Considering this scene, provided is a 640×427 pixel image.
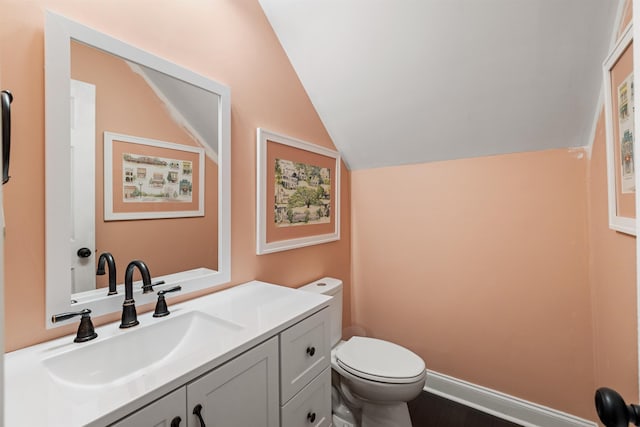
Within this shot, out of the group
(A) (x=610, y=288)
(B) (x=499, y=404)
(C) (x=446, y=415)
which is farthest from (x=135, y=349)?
(B) (x=499, y=404)

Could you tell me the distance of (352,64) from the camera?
1.64 meters

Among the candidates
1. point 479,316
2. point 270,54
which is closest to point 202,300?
point 270,54

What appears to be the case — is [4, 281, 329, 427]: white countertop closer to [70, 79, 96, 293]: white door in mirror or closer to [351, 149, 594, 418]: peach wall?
[70, 79, 96, 293]: white door in mirror

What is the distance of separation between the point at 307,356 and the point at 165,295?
615 millimetres

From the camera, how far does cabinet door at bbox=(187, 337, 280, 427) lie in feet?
2.47

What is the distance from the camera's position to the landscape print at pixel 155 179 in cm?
110

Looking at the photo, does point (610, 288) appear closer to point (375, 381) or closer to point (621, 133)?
point (621, 133)

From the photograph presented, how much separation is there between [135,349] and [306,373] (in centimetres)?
60

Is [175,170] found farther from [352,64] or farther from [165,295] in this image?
[352,64]

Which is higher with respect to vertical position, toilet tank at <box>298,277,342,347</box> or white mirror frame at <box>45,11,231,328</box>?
white mirror frame at <box>45,11,231,328</box>

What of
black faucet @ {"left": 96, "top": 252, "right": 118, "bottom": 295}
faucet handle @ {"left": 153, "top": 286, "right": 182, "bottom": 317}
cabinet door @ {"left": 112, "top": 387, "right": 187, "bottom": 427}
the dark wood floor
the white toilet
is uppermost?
black faucet @ {"left": 96, "top": 252, "right": 118, "bottom": 295}

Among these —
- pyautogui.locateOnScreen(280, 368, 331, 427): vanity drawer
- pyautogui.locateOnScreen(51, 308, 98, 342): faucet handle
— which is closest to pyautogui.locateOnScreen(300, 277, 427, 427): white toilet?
pyautogui.locateOnScreen(280, 368, 331, 427): vanity drawer

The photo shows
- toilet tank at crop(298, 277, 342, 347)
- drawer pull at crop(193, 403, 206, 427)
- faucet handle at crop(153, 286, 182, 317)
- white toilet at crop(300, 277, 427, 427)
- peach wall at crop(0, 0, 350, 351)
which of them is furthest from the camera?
toilet tank at crop(298, 277, 342, 347)

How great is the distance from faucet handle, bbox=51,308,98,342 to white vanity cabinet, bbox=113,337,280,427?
41 centimetres
